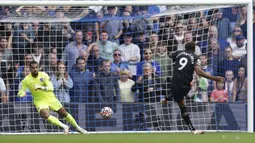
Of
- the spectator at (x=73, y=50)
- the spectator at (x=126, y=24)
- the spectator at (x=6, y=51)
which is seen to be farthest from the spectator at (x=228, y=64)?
the spectator at (x=6, y=51)

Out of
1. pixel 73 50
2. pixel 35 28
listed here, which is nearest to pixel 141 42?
pixel 73 50

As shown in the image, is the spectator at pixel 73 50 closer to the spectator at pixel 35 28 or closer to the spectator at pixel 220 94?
the spectator at pixel 35 28

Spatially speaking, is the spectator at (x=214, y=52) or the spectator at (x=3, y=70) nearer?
the spectator at (x=214, y=52)

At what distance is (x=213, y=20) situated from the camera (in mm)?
16859

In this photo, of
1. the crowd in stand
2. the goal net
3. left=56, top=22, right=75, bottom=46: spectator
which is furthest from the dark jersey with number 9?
left=56, top=22, right=75, bottom=46: spectator

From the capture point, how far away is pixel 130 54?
17.4 metres

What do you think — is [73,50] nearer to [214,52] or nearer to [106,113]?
[106,113]

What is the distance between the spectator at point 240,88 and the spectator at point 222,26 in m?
0.81

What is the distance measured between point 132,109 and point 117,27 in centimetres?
193

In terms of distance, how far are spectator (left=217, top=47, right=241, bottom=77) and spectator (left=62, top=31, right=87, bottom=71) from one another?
302cm

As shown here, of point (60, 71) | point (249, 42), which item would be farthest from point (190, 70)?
point (60, 71)

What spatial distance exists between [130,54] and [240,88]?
99.6 inches

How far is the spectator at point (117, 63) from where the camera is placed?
57.1 feet

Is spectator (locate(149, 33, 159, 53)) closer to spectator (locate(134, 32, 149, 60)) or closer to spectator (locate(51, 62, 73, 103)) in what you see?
spectator (locate(134, 32, 149, 60))
